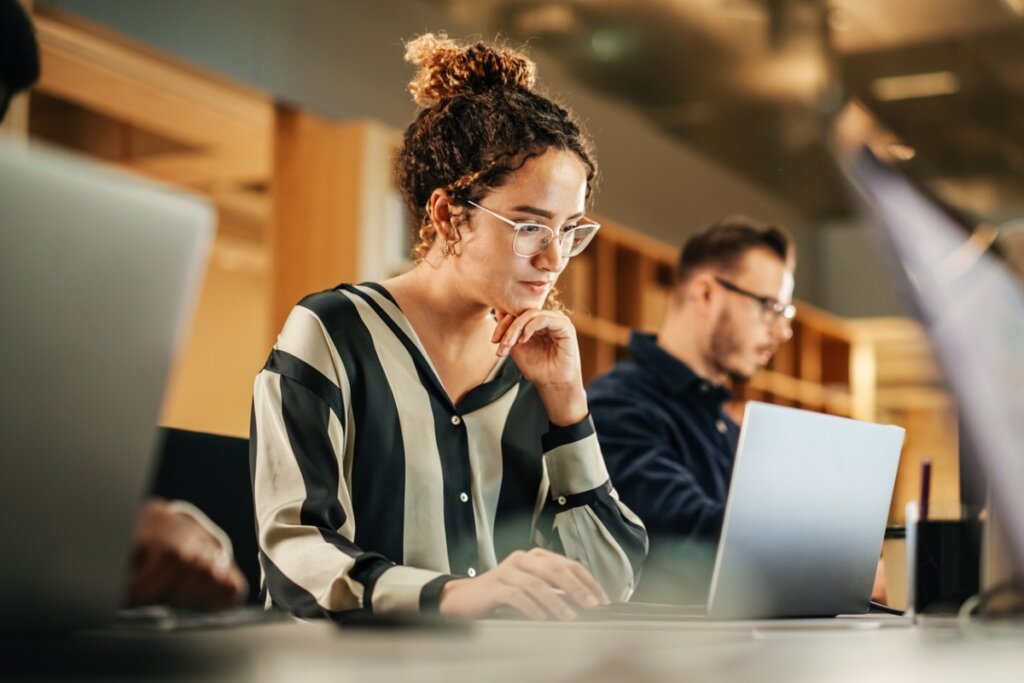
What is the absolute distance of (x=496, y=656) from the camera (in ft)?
2.08

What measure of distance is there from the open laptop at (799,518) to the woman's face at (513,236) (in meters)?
0.43

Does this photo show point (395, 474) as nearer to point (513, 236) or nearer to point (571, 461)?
point (571, 461)

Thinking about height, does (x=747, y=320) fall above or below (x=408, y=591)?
above

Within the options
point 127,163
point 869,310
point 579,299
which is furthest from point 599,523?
point 869,310

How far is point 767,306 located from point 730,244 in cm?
17

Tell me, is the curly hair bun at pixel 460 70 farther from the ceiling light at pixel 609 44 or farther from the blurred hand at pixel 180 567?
the ceiling light at pixel 609 44

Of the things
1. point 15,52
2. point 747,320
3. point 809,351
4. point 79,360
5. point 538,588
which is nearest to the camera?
point 79,360

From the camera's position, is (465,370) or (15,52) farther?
(465,370)

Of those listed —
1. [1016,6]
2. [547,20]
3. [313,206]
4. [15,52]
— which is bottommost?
[15,52]

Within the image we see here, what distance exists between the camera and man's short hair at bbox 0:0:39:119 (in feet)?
4.11

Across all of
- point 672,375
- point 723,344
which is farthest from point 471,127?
point 723,344

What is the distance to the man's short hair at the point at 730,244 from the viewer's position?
2.82 metres

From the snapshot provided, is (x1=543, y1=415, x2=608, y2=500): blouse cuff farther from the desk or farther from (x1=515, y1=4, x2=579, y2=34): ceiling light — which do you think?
(x1=515, y1=4, x2=579, y2=34): ceiling light

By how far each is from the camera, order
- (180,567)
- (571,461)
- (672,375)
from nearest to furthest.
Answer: (180,567)
(571,461)
(672,375)
